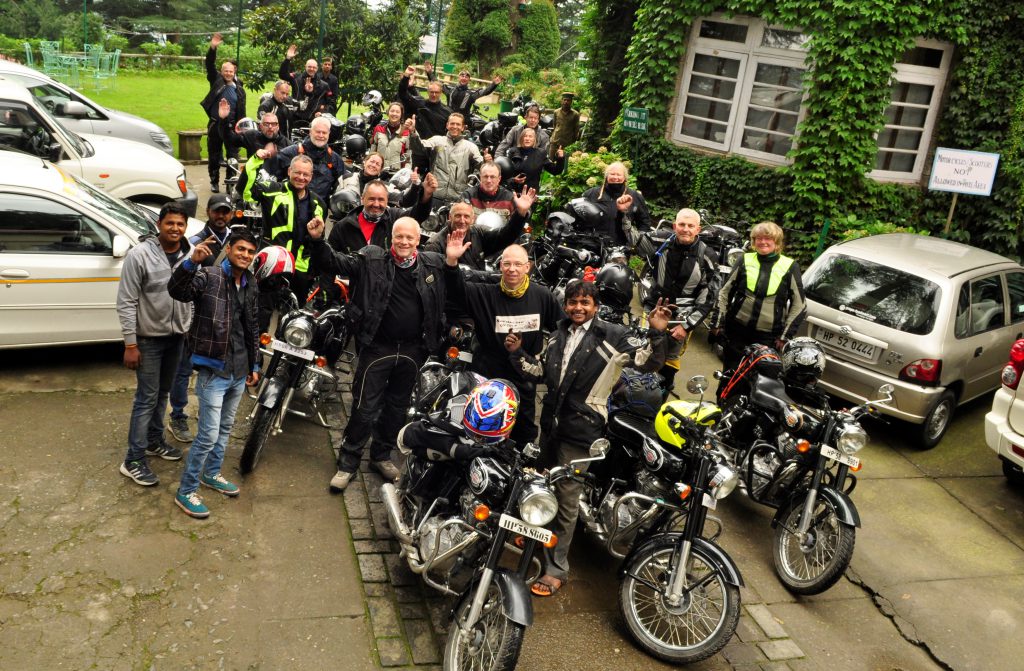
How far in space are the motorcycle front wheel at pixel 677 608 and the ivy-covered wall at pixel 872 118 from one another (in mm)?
8788

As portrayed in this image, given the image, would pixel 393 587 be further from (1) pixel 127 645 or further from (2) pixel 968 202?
(2) pixel 968 202

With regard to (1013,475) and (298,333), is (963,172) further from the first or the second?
(298,333)

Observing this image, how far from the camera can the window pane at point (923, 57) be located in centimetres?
1298

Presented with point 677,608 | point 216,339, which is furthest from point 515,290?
point 677,608

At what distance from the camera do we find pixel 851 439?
5703 mm

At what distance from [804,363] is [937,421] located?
272 cm

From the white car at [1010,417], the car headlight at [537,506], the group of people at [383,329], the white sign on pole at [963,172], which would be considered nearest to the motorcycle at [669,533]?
the car headlight at [537,506]

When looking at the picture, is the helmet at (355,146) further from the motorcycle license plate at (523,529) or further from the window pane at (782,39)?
the motorcycle license plate at (523,529)

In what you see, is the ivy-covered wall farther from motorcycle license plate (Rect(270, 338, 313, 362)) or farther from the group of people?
motorcycle license plate (Rect(270, 338, 313, 362))

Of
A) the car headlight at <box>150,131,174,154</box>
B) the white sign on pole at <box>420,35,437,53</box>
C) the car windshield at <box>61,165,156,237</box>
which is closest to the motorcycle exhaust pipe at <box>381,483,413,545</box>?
the car windshield at <box>61,165,156,237</box>

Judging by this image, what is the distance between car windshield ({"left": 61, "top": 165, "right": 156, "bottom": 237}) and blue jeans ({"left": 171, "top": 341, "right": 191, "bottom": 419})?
56.6 inches

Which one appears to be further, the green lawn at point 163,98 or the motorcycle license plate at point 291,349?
the green lawn at point 163,98

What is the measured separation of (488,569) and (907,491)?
185 inches

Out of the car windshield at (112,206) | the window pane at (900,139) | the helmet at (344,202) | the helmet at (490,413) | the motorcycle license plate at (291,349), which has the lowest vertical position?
the motorcycle license plate at (291,349)
